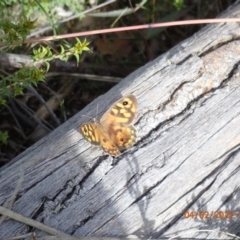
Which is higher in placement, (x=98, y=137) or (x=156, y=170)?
(x=98, y=137)

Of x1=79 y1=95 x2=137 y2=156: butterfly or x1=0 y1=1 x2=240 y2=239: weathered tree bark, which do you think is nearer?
x1=0 y1=1 x2=240 y2=239: weathered tree bark

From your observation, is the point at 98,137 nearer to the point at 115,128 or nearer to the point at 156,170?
the point at 115,128

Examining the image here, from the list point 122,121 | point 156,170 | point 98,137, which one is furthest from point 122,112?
point 156,170

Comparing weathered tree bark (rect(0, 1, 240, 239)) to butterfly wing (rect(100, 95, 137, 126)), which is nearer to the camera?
weathered tree bark (rect(0, 1, 240, 239))

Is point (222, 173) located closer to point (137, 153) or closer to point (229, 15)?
point (137, 153)

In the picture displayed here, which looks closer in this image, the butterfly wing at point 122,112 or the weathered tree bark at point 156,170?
the weathered tree bark at point 156,170

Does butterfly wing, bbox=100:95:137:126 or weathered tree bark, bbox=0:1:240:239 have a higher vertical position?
butterfly wing, bbox=100:95:137:126
